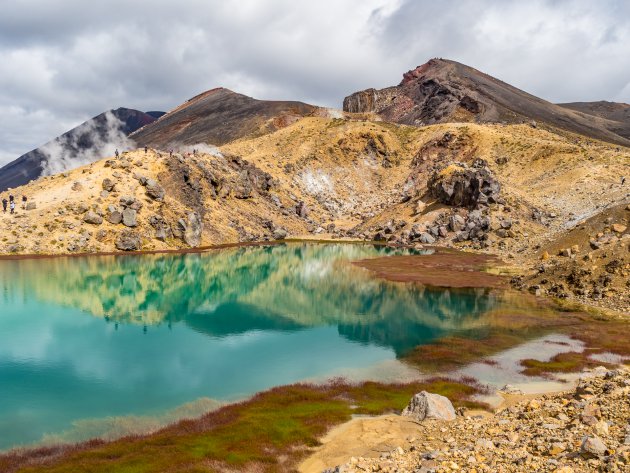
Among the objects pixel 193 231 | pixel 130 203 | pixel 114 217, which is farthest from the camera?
pixel 193 231

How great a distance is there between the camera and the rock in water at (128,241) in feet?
326

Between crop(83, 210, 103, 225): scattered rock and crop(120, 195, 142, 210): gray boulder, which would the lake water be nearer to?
crop(83, 210, 103, 225): scattered rock

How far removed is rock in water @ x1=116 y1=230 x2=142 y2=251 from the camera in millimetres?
99312

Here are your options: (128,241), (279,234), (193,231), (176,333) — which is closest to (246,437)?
(176,333)

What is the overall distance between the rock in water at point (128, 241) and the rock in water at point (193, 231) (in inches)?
497

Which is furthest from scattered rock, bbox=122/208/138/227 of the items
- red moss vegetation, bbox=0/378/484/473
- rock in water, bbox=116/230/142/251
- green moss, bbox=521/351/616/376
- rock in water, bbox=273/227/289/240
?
green moss, bbox=521/351/616/376

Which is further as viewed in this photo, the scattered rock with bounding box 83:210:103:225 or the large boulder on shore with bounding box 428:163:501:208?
the large boulder on shore with bounding box 428:163:501:208

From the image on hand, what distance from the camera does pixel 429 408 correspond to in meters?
24.6

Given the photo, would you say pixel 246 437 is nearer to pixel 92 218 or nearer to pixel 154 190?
pixel 92 218

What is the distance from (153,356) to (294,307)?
22.8m

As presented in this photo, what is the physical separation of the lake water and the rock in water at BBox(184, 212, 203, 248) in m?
26.3

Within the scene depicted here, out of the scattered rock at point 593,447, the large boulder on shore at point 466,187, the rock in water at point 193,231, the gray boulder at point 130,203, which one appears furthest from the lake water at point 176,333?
the large boulder on shore at point 466,187

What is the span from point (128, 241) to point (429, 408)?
8955cm

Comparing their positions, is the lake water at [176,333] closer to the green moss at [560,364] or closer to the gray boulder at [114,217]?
the green moss at [560,364]
